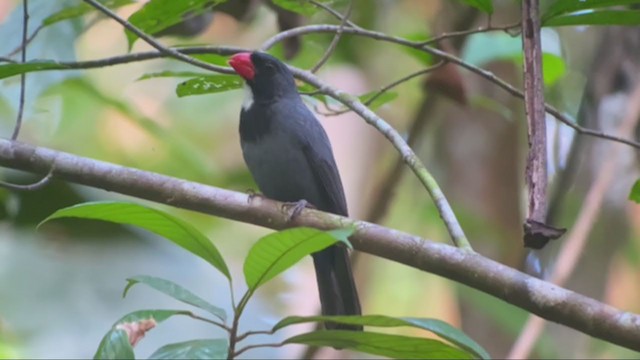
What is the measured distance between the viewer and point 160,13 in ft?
7.87

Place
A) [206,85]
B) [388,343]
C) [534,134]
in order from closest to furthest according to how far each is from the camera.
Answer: [388,343] → [534,134] → [206,85]

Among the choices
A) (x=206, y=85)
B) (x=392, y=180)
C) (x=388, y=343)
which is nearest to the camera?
(x=388, y=343)

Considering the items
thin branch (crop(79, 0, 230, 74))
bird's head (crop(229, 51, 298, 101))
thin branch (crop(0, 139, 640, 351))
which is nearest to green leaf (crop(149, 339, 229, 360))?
thin branch (crop(0, 139, 640, 351))

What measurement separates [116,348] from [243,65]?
5.64 feet

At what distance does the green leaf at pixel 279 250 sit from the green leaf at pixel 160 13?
0.95m

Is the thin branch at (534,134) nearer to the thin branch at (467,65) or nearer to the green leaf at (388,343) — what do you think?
the green leaf at (388,343)

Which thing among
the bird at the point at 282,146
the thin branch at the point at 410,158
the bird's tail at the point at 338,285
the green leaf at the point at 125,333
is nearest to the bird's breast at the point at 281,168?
the bird at the point at 282,146

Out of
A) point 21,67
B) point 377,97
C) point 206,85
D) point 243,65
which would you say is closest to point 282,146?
point 243,65

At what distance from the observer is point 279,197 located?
3.12 metres

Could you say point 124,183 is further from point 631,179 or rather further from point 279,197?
point 631,179

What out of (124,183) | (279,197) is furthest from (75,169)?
(279,197)

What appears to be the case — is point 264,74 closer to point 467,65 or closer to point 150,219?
point 467,65

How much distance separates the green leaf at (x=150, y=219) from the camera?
1.58m

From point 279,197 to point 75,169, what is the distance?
1.06 m
